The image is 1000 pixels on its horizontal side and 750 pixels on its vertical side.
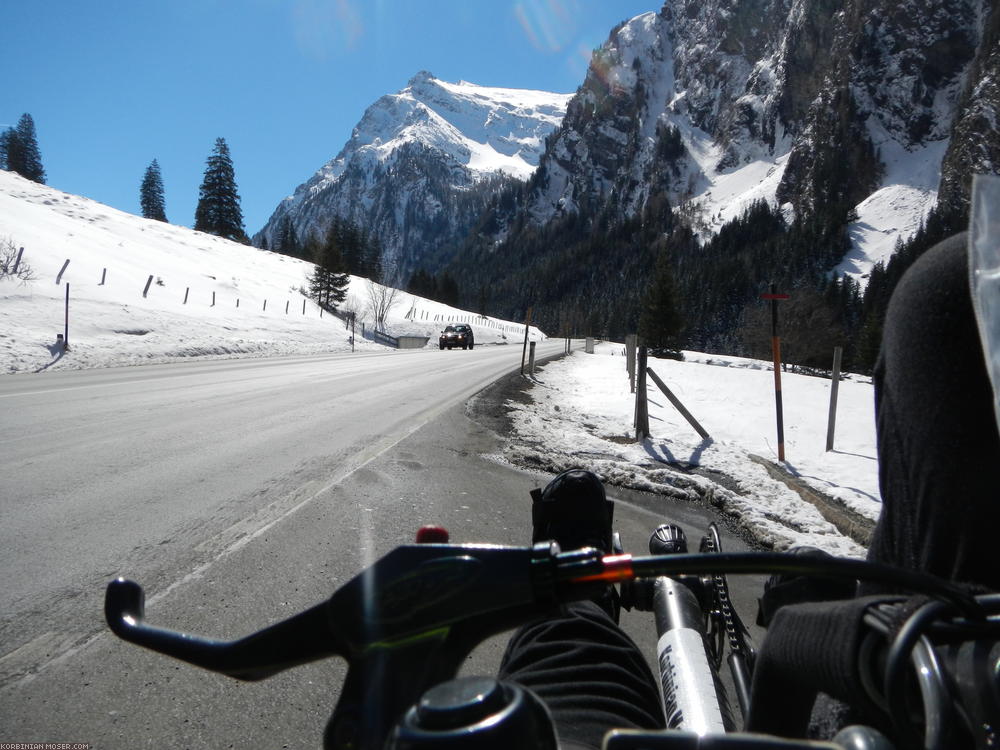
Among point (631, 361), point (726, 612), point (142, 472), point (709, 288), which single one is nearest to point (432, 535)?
point (726, 612)

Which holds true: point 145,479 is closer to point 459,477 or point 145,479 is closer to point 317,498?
point 317,498

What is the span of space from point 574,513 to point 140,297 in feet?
99.7

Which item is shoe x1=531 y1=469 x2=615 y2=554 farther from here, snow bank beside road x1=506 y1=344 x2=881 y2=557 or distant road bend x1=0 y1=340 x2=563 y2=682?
snow bank beside road x1=506 y1=344 x2=881 y2=557

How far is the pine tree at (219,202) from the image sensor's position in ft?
240

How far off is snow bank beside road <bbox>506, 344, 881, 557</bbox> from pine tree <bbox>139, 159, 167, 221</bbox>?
87.7 m

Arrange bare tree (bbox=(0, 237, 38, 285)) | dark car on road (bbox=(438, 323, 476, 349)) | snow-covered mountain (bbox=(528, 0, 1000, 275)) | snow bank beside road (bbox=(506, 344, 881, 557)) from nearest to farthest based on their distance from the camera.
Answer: snow bank beside road (bbox=(506, 344, 881, 557)) → bare tree (bbox=(0, 237, 38, 285)) → dark car on road (bbox=(438, 323, 476, 349)) → snow-covered mountain (bbox=(528, 0, 1000, 275))

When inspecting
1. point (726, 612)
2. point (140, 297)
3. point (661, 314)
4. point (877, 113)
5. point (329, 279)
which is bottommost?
point (726, 612)

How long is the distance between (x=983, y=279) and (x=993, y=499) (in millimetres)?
440

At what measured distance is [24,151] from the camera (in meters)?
74.7

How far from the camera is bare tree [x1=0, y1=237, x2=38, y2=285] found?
2228cm

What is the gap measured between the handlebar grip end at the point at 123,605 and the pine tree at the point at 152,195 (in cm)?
9684

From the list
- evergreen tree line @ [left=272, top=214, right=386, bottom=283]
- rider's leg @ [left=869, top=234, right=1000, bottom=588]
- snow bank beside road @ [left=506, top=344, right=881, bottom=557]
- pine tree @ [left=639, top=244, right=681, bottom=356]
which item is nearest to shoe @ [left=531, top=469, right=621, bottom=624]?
rider's leg @ [left=869, top=234, right=1000, bottom=588]

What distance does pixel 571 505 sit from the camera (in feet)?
9.25

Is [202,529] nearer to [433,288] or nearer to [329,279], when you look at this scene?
[329,279]
